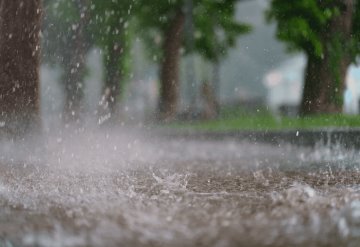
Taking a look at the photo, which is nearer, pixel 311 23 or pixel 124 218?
pixel 124 218

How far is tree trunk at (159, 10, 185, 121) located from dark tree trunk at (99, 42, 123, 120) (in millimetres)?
1191

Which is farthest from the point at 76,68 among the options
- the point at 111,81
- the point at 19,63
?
the point at 111,81

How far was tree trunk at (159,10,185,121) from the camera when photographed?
19392 mm

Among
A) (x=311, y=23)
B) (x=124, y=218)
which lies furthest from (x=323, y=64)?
(x=124, y=218)

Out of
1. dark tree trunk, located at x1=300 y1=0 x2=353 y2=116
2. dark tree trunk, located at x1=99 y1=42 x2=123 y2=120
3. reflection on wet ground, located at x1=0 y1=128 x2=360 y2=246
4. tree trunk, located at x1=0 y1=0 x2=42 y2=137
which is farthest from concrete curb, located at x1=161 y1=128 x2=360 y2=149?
dark tree trunk, located at x1=99 y1=42 x2=123 y2=120

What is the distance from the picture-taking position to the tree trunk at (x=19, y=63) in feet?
31.1

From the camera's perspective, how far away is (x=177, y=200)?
463 cm

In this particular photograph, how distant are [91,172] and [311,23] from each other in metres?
9.68

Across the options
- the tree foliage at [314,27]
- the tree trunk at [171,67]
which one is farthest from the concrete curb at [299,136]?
the tree trunk at [171,67]

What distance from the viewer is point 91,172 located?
22.3 ft

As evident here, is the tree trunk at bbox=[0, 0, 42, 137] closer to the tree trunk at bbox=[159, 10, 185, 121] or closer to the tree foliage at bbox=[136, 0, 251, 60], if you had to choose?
the tree trunk at bbox=[159, 10, 185, 121]

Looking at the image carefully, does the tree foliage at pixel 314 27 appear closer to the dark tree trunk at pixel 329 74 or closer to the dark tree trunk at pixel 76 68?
the dark tree trunk at pixel 329 74

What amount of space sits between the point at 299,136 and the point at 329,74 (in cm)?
530

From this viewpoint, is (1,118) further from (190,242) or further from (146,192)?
(190,242)
